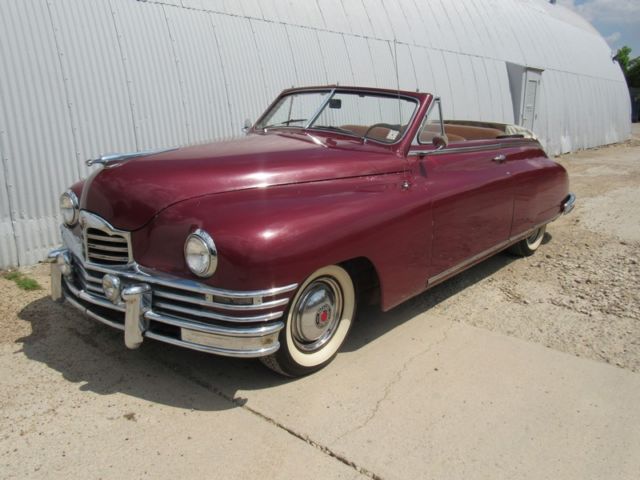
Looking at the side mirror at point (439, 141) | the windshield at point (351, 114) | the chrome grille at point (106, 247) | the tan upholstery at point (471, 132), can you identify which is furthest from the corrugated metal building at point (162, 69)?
the side mirror at point (439, 141)

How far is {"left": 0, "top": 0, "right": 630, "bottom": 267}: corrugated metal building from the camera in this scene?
5113mm

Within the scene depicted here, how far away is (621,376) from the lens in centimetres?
335

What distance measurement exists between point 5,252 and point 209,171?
10.2ft

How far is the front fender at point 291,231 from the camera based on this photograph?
2658 millimetres

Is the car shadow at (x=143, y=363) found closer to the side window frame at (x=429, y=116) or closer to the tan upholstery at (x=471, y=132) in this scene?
the side window frame at (x=429, y=116)

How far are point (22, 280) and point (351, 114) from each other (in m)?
3.24

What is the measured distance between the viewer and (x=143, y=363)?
10.8 ft

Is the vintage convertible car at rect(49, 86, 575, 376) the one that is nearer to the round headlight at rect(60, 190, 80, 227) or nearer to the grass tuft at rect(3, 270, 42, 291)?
the round headlight at rect(60, 190, 80, 227)

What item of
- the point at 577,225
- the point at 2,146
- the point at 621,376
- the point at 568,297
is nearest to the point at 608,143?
the point at 577,225

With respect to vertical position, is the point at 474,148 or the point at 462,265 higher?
the point at 474,148

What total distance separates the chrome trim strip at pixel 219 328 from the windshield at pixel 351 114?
1.76 metres

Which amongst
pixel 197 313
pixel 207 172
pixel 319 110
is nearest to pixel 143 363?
pixel 197 313

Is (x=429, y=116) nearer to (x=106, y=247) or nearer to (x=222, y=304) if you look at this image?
(x=222, y=304)

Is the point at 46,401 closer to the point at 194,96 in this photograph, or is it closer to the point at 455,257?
the point at 455,257
